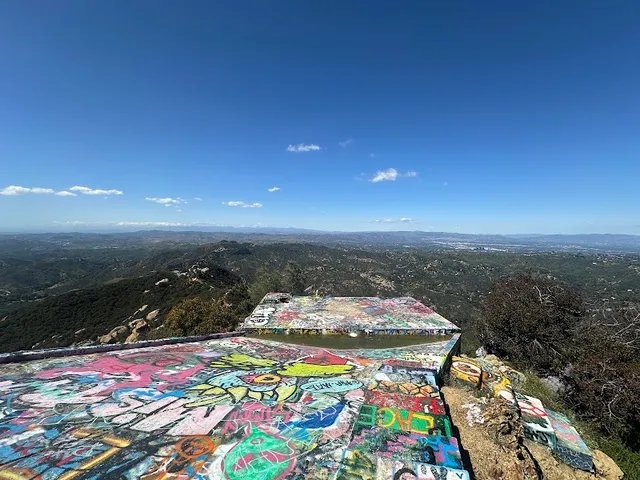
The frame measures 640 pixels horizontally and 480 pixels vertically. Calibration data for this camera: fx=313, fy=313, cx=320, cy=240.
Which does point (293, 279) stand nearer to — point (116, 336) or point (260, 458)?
point (116, 336)

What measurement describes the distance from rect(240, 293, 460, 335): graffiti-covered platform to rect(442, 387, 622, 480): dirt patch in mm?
10390

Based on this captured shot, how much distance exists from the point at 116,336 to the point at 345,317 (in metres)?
32.9

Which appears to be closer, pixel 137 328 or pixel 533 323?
pixel 533 323

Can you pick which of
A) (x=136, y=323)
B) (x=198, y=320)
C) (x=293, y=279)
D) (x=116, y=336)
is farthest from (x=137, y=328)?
(x=293, y=279)

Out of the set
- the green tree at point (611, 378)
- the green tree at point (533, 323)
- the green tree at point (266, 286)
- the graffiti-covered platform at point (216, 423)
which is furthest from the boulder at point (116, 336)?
the green tree at point (611, 378)

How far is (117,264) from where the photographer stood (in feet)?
506

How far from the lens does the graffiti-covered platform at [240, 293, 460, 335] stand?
776 inches

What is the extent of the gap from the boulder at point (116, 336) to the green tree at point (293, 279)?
21.5m

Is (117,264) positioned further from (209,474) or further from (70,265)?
(209,474)

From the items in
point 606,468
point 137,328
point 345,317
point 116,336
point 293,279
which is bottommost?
point 116,336

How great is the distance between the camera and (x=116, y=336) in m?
39.2

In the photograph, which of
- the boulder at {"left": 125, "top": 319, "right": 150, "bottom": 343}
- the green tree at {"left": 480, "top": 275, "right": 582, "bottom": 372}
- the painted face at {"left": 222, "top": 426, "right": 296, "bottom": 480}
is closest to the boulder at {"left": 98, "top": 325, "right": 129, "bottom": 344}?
the boulder at {"left": 125, "top": 319, "right": 150, "bottom": 343}

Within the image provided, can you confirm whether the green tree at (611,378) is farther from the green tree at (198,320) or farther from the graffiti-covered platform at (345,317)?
the green tree at (198,320)

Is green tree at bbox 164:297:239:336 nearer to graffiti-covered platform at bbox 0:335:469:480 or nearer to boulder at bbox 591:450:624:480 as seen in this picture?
graffiti-covered platform at bbox 0:335:469:480
